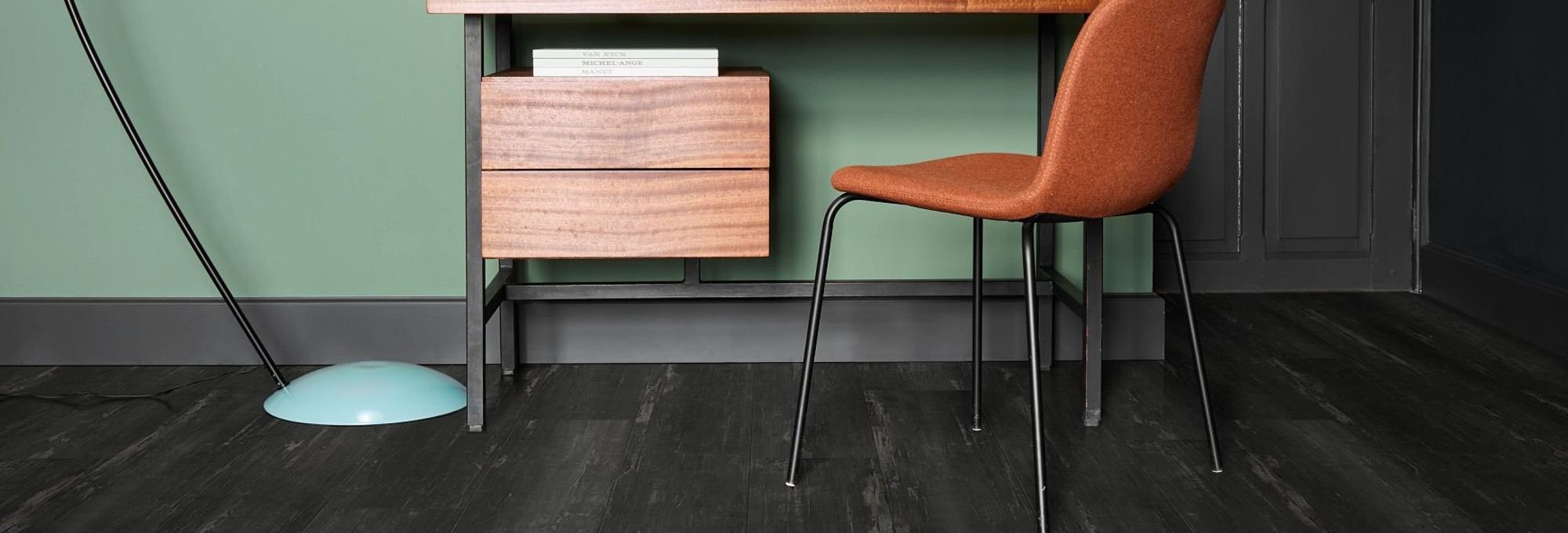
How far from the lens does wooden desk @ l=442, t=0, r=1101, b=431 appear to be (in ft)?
6.87

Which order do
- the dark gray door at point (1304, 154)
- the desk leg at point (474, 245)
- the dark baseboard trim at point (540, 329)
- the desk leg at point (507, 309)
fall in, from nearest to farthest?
1. the desk leg at point (474, 245)
2. the desk leg at point (507, 309)
3. the dark baseboard trim at point (540, 329)
4. the dark gray door at point (1304, 154)

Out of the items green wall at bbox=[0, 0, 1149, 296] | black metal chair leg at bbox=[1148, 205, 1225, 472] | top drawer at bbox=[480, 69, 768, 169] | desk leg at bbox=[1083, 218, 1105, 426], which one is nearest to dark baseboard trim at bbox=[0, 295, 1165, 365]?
green wall at bbox=[0, 0, 1149, 296]

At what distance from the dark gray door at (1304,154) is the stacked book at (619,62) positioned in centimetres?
184

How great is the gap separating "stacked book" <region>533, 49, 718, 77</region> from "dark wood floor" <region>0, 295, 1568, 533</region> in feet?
1.86

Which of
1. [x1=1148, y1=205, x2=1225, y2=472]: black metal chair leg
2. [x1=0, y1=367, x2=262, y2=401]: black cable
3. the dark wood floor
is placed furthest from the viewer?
[x1=0, y1=367, x2=262, y2=401]: black cable

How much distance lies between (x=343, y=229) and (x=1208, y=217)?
7.19 ft

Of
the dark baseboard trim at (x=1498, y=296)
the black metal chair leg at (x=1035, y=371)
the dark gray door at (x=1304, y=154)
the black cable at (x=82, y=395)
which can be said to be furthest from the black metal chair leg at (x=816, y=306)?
the dark gray door at (x=1304, y=154)

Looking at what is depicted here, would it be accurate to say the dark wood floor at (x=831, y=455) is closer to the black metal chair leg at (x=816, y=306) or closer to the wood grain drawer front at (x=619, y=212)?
the black metal chair leg at (x=816, y=306)

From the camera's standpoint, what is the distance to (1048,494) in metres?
1.89

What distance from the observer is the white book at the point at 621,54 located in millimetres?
2248

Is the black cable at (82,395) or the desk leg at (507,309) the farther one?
the desk leg at (507,309)

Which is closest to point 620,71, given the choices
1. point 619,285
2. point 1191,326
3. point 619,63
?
point 619,63

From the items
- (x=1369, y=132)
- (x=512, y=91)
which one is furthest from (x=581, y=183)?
(x=1369, y=132)

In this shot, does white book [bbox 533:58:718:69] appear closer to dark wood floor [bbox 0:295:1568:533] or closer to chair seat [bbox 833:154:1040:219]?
chair seat [bbox 833:154:1040:219]
